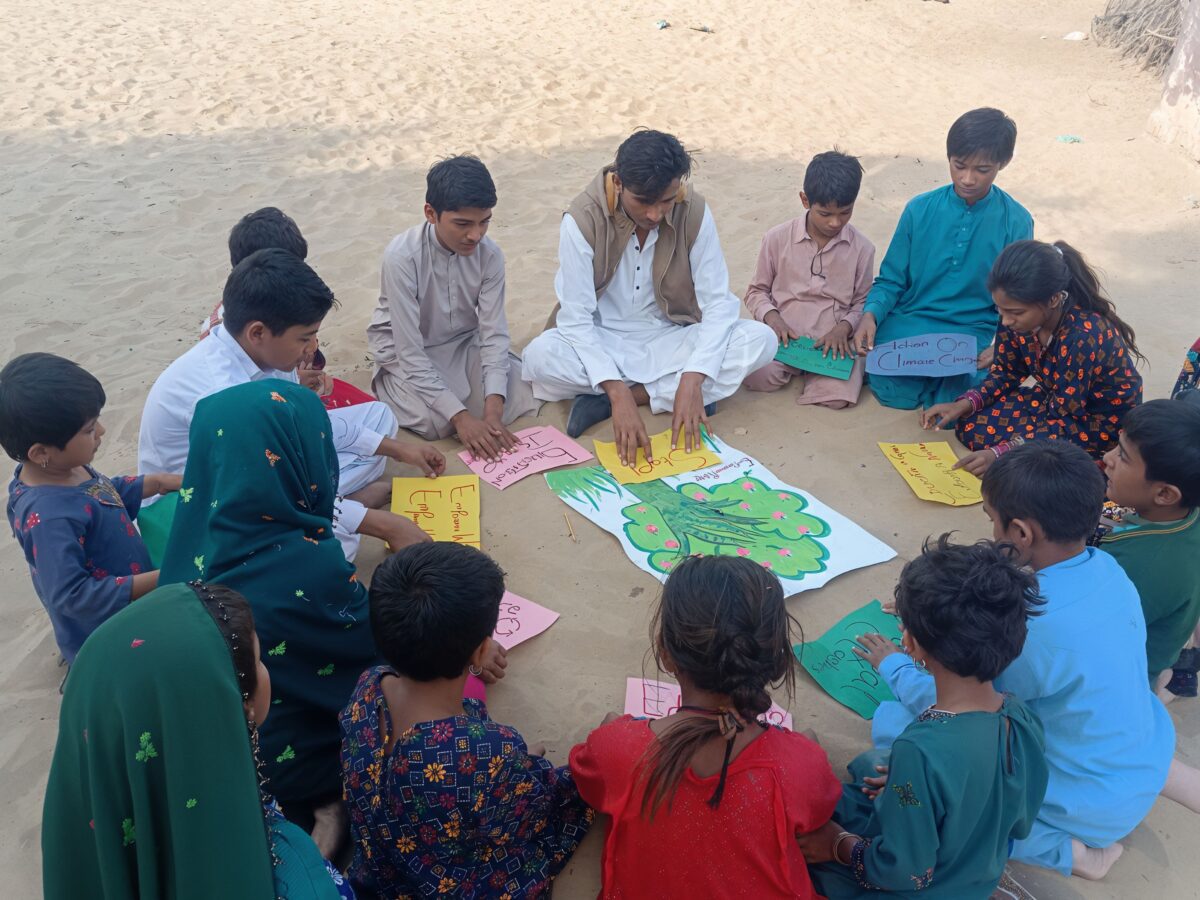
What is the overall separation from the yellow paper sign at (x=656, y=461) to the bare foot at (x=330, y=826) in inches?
64.7

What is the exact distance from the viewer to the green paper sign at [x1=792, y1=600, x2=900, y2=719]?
8.50 ft

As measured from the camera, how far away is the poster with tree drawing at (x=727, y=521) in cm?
309

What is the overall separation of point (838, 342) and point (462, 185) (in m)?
1.86

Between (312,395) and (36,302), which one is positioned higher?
(312,395)

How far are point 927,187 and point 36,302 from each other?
19.4ft

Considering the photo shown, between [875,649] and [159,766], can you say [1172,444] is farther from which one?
[159,766]

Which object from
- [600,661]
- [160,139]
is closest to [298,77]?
[160,139]

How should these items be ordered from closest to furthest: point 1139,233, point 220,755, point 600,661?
point 220,755
point 600,661
point 1139,233

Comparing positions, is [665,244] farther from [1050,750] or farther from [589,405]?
[1050,750]

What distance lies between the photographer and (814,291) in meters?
A: 4.17

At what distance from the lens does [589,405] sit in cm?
383

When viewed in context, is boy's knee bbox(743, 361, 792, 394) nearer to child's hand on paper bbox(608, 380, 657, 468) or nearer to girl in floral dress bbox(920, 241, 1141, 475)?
child's hand on paper bbox(608, 380, 657, 468)

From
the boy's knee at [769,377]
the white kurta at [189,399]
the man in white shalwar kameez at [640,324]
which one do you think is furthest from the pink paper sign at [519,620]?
the boy's knee at [769,377]

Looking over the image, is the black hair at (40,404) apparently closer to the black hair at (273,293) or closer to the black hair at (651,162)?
the black hair at (273,293)
